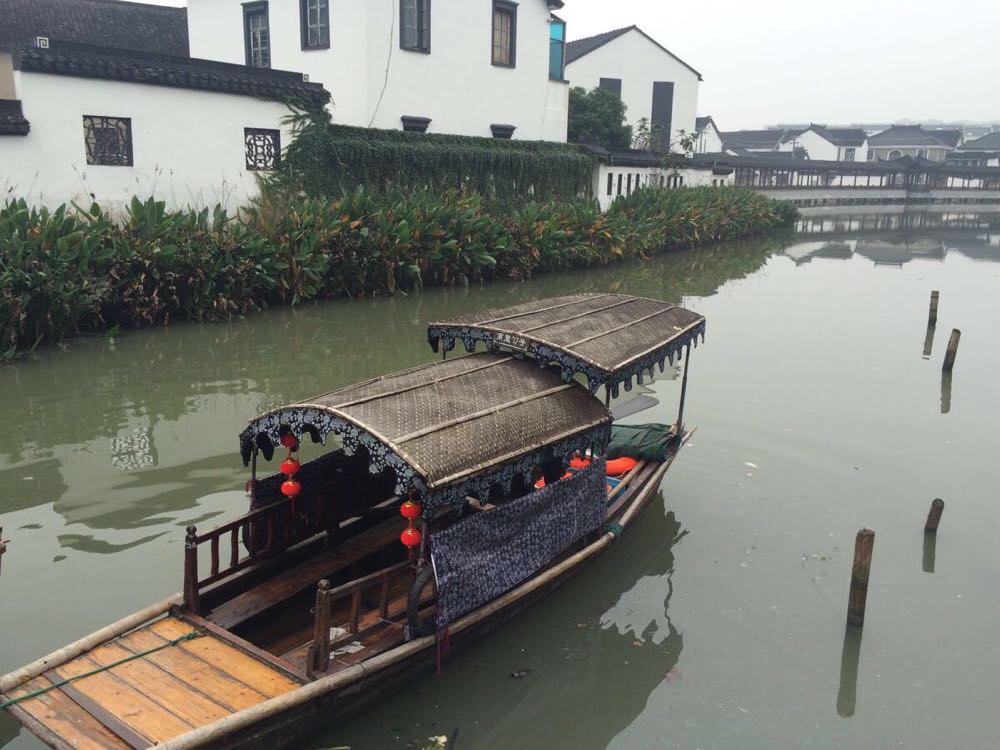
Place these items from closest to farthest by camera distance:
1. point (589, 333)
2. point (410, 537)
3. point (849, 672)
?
1. point (410, 537)
2. point (849, 672)
3. point (589, 333)

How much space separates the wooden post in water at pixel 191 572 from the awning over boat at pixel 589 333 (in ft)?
9.80

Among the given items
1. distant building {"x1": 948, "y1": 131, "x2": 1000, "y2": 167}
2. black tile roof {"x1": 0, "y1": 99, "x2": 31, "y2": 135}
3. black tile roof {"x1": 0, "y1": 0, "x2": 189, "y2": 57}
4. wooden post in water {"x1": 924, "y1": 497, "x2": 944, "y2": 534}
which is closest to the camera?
wooden post in water {"x1": 924, "y1": 497, "x2": 944, "y2": 534}

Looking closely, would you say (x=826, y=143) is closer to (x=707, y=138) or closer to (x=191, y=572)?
(x=707, y=138)

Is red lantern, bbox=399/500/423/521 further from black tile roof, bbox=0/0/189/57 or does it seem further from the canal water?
black tile roof, bbox=0/0/189/57

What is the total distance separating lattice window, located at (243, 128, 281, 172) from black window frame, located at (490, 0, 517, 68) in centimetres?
876

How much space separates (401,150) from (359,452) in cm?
1587

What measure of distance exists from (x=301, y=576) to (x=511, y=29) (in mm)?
22883

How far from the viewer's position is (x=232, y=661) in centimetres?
510

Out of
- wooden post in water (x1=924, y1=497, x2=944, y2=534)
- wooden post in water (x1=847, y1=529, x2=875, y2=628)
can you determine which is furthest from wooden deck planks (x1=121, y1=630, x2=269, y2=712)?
wooden post in water (x1=924, y1=497, x2=944, y2=534)

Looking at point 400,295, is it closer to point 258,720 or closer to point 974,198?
point 258,720

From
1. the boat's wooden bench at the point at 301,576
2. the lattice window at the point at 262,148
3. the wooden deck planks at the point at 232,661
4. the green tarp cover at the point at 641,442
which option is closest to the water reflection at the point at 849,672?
the green tarp cover at the point at 641,442

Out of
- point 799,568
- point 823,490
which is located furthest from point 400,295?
point 799,568

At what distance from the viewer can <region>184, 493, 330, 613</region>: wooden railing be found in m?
5.57

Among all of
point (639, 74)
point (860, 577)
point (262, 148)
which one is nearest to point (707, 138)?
point (639, 74)
